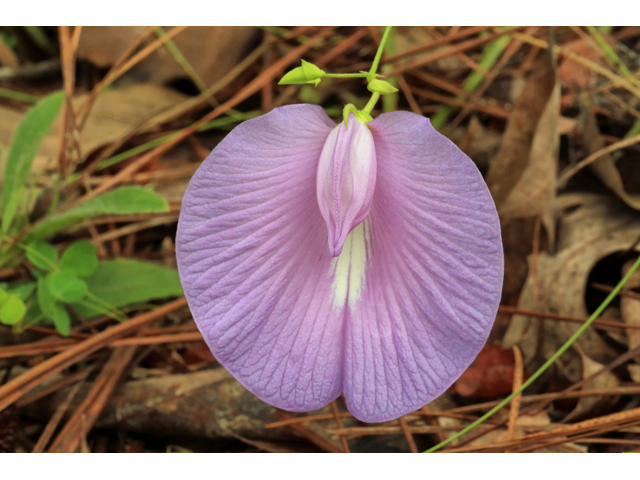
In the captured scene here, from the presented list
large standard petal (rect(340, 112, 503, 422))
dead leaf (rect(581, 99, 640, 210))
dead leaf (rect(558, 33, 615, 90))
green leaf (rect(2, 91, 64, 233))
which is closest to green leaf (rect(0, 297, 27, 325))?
green leaf (rect(2, 91, 64, 233))

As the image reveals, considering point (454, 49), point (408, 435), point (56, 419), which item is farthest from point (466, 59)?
point (56, 419)

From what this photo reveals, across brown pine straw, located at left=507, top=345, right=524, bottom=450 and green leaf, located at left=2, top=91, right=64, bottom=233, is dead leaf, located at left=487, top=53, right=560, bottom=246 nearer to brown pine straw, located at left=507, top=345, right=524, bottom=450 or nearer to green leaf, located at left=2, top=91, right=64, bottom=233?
brown pine straw, located at left=507, top=345, right=524, bottom=450

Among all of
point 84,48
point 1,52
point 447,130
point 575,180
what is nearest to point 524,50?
point 447,130

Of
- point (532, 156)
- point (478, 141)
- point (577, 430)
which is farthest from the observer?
point (478, 141)

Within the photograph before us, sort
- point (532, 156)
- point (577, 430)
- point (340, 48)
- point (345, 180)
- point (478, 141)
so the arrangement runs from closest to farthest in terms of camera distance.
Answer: point (345, 180), point (577, 430), point (532, 156), point (478, 141), point (340, 48)

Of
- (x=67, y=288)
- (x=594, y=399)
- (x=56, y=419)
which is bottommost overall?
(x=56, y=419)

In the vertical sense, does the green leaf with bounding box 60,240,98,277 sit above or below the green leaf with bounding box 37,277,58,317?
above

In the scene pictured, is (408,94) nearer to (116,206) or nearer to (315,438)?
(116,206)

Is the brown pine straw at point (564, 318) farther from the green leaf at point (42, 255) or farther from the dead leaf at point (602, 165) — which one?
the green leaf at point (42, 255)
